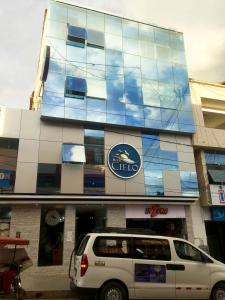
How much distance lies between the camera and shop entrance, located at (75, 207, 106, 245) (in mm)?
18375

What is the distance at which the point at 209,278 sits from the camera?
9.52 m

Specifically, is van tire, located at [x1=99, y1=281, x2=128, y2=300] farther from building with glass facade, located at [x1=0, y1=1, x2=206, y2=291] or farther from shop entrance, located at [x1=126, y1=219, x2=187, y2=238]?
shop entrance, located at [x1=126, y1=219, x2=187, y2=238]

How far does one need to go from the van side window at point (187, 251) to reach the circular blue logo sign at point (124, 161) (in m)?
8.89

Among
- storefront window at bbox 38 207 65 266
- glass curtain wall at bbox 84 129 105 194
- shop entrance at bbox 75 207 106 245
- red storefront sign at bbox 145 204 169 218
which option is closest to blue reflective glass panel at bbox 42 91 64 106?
glass curtain wall at bbox 84 129 105 194

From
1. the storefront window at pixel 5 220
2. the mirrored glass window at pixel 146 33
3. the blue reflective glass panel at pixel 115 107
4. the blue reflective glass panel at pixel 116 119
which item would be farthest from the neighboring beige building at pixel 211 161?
the storefront window at pixel 5 220

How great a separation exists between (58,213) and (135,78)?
11027 millimetres

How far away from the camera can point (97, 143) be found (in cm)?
1908

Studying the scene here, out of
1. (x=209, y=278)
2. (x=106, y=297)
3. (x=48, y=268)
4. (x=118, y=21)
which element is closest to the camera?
(x=106, y=297)

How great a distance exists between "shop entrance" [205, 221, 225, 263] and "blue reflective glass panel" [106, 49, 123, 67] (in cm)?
1317

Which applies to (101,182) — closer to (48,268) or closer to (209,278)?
(48,268)

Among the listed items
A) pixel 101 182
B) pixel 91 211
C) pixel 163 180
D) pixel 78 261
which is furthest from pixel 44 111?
pixel 78 261

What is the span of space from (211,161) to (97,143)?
29.2 ft

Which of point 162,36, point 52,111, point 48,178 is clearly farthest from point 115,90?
point 48,178

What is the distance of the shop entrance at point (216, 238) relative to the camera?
20578mm
